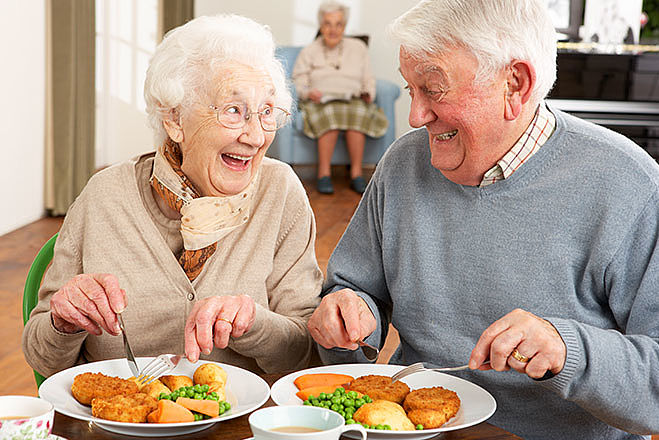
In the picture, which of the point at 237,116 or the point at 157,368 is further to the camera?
the point at 237,116

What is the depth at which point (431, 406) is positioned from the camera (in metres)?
1.09

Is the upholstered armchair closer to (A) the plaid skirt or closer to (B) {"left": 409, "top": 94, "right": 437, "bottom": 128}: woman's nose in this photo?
(A) the plaid skirt

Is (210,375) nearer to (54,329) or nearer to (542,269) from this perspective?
(54,329)

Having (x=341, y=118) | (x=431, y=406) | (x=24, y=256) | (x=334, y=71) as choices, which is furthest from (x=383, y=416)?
(x=334, y=71)

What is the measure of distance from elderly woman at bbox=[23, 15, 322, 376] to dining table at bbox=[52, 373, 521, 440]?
33cm

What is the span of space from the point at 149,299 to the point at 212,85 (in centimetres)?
40

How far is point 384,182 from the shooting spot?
1493 mm

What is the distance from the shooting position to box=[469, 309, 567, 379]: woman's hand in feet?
3.57

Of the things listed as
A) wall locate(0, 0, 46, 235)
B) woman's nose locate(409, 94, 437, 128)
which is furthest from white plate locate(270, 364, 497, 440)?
wall locate(0, 0, 46, 235)

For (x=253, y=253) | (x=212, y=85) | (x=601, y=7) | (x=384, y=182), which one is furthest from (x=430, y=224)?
(x=601, y=7)

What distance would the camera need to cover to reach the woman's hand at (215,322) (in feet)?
3.99

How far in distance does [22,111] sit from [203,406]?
4249 millimetres

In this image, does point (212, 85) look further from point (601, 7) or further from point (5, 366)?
point (601, 7)

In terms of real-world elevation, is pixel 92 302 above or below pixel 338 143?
above
